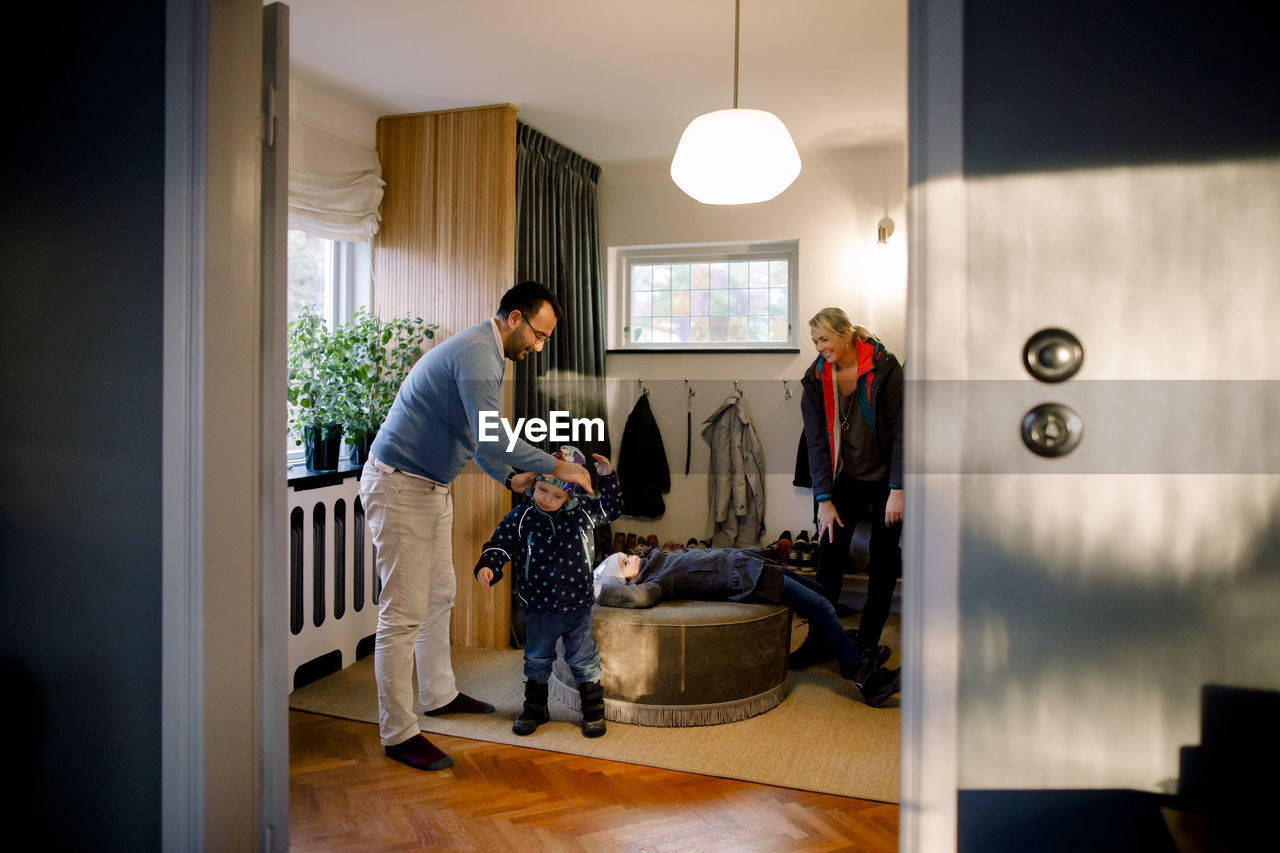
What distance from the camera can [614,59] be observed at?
3.14 m

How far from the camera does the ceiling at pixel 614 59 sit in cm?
271

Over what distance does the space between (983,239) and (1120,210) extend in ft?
0.48

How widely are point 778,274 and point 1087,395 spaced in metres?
3.78

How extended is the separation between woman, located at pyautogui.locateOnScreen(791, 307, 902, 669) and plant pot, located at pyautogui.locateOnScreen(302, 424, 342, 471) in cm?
188

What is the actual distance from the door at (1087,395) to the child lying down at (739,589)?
6.43 ft

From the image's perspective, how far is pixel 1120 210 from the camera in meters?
0.92

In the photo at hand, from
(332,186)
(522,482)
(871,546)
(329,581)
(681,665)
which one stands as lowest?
(681,665)

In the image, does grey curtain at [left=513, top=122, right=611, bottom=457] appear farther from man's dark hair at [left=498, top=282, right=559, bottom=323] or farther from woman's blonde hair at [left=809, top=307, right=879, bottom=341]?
woman's blonde hair at [left=809, top=307, right=879, bottom=341]

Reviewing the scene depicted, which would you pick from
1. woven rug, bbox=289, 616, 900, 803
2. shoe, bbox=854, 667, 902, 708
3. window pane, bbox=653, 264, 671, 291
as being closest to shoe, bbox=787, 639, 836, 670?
woven rug, bbox=289, 616, 900, 803

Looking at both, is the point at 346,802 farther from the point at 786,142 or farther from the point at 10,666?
the point at 786,142

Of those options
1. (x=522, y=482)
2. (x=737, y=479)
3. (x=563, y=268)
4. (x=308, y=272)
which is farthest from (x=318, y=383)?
(x=737, y=479)

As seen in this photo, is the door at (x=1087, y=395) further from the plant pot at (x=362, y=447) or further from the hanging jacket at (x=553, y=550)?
the plant pot at (x=362, y=447)

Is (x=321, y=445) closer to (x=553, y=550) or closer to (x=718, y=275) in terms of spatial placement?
(x=553, y=550)

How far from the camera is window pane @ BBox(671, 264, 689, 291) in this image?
4816 mm
